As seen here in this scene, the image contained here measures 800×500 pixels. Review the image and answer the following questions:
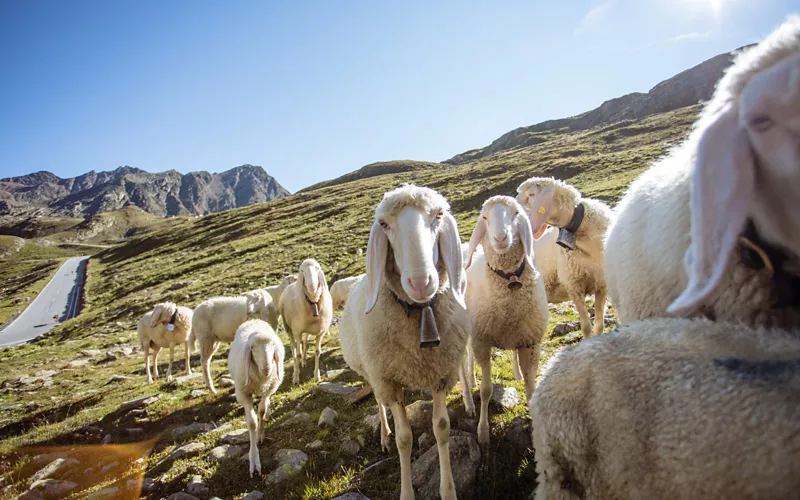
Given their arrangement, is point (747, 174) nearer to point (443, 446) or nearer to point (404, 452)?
point (443, 446)

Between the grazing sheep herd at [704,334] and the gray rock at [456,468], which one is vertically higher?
the grazing sheep herd at [704,334]

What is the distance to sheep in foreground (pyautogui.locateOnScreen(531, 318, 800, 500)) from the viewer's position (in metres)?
1.19

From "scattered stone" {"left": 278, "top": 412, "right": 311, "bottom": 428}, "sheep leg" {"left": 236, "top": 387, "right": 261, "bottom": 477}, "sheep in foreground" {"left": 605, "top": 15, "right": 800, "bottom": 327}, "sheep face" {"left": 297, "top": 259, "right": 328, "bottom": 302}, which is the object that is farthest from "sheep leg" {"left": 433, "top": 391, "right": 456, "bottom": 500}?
"sheep face" {"left": 297, "top": 259, "right": 328, "bottom": 302}

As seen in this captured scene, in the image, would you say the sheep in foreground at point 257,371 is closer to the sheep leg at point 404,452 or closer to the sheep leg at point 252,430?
the sheep leg at point 252,430

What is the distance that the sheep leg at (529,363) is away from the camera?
4719mm

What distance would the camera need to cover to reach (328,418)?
6094mm

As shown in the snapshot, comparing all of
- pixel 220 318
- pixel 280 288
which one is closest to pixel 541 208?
pixel 220 318

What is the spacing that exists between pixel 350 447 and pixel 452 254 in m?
3.18

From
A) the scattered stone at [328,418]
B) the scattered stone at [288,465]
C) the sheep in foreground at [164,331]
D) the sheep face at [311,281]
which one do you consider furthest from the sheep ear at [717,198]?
the sheep in foreground at [164,331]

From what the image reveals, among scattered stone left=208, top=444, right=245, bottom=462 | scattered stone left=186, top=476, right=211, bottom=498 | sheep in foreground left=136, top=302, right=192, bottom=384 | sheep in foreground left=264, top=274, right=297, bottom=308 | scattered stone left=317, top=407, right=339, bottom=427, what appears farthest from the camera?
sheep in foreground left=264, top=274, right=297, bottom=308

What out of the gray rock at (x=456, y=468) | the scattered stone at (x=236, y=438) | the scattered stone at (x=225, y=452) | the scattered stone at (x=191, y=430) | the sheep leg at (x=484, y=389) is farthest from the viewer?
the scattered stone at (x=191, y=430)

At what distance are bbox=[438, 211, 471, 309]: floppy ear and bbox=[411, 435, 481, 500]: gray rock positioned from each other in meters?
1.62

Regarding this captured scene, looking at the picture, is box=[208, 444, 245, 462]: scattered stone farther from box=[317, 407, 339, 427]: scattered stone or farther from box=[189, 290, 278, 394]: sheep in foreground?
box=[189, 290, 278, 394]: sheep in foreground

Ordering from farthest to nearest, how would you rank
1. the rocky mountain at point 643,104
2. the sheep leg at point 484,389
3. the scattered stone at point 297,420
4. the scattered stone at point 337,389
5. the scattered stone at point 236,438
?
the rocky mountain at point 643,104, the scattered stone at point 337,389, the scattered stone at point 297,420, the scattered stone at point 236,438, the sheep leg at point 484,389
